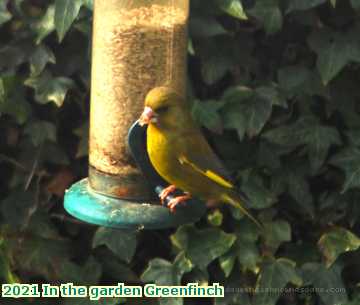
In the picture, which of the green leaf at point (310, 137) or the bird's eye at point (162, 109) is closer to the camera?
the bird's eye at point (162, 109)

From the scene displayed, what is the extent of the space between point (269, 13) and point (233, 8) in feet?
0.40

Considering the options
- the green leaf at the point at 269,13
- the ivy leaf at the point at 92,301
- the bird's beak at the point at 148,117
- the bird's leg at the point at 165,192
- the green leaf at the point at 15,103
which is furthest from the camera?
the ivy leaf at the point at 92,301

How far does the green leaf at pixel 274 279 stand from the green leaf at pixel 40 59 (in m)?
0.89

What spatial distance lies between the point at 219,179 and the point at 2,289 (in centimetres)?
104

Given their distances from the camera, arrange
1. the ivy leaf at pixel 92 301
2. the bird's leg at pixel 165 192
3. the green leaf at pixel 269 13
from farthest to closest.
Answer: the ivy leaf at pixel 92 301, the green leaf at pixel 269 13, the bird's leg at pixel 165 192

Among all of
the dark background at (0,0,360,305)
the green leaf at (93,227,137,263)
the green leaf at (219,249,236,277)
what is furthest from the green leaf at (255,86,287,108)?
the green leaf at (93,227,137,263)

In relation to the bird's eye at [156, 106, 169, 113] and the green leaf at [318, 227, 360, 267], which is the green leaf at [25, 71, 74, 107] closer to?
the bird's eye at [156, 106, 169, 113]

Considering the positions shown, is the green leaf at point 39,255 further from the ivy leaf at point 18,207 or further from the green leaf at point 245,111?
the green leaf at point 245,111

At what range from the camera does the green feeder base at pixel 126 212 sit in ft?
6.12

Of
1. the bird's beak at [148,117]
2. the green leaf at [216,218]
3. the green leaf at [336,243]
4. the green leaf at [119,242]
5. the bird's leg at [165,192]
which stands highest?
the bird's beak at [148,117]

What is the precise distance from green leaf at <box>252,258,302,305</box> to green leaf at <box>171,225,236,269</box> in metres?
0.14

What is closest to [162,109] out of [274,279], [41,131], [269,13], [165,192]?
[165,192]

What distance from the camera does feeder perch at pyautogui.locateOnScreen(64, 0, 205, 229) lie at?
6.58 ft

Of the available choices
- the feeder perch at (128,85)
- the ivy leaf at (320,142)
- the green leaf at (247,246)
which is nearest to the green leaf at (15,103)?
the feeder perch at (128,85)
